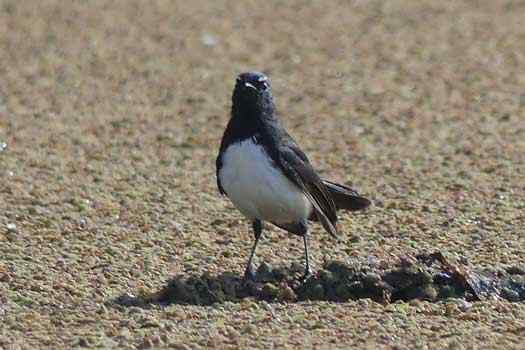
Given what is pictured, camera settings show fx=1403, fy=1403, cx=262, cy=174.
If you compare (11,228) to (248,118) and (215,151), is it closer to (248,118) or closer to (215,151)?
(248,118)

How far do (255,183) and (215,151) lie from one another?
3.83 meters

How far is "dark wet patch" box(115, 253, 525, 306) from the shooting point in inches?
315

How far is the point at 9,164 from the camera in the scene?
11320 mm

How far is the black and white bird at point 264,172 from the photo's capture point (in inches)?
325

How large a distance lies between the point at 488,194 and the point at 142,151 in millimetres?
3112

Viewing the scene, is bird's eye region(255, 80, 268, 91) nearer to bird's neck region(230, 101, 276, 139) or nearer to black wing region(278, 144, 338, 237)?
bird's neck region(230, 101, 276, 139)

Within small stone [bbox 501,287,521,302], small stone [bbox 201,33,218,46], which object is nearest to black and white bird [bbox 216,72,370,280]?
small stone [bbox 501,287,521,302]

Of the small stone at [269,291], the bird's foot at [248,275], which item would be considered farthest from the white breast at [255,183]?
the small stone at [269,291]

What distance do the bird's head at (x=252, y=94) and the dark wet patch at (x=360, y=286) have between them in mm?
1013

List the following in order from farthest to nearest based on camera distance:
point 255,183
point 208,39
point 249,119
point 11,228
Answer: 1. point 208,39
2. point 11,228
3. point 249,119
4. point 255,183

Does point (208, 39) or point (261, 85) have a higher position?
point (208, 39)

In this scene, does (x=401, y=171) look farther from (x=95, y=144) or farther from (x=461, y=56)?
(x=461, y=56)

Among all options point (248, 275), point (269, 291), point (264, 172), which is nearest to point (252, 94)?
point (264, 172)

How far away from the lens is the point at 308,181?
8531 millimetres
